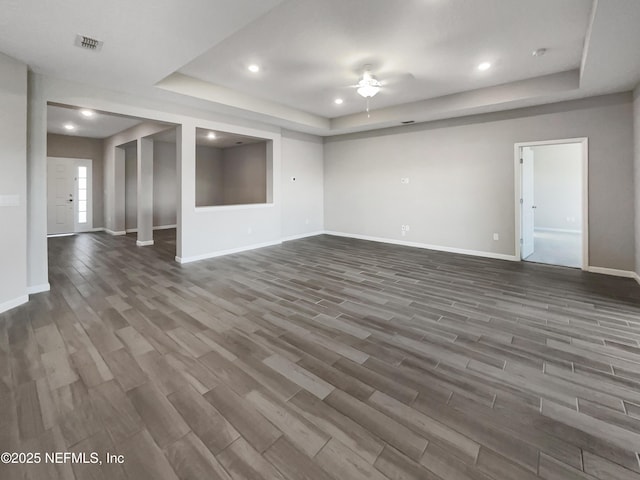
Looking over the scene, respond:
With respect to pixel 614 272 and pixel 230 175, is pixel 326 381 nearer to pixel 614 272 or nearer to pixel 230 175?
pixel 614 272

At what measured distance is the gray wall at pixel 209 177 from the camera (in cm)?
1034

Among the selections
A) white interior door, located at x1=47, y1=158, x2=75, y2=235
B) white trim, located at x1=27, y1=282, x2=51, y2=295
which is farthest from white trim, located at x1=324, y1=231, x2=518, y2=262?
white interior door, located at x1=47, y1=158, x2=75, y2=235

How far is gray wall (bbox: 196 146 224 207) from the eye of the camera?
33.9 feet

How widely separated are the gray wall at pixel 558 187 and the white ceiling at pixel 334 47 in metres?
5.21

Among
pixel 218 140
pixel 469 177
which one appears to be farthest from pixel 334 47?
pixel 218 140

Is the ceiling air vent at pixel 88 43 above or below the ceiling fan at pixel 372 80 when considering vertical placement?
below

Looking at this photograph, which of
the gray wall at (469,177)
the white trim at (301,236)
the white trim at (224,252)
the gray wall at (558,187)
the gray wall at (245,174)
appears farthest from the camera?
the gray wall at (245,174)

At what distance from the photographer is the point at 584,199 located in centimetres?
477

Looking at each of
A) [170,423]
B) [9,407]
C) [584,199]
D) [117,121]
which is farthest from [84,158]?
[584,199]

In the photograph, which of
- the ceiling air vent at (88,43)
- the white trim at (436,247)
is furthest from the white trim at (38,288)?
the white trim at (436,247)

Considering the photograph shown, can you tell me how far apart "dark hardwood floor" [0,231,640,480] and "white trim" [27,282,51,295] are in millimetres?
179

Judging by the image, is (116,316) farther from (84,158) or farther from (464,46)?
(84,158)

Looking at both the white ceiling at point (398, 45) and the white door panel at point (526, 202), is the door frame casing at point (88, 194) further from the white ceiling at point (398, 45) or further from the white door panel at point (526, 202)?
the white door panel at point (526, 202)

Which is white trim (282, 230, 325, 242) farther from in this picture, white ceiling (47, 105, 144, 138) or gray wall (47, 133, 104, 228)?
gray wall (47, 133, 104, 228)
